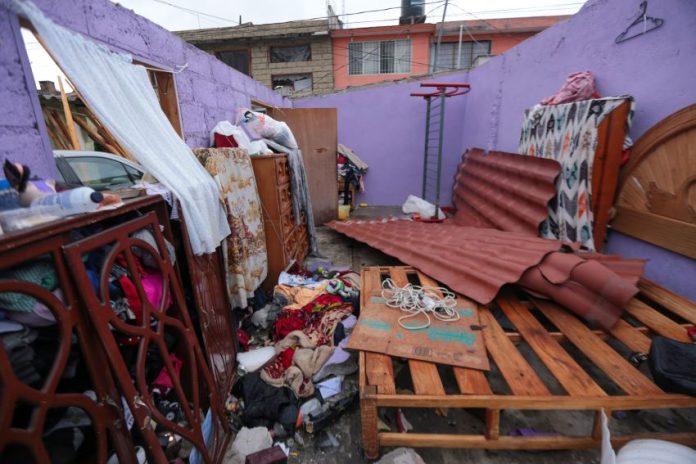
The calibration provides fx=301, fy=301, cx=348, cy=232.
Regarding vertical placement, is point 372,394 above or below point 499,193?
below

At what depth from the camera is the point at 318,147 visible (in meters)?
5.19

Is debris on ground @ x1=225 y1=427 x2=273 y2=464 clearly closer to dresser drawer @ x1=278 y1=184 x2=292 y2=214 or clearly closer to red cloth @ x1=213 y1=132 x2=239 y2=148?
dresser drawer @ x1=278 y1=184 x2=292 y2=214

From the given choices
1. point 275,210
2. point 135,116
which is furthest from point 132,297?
point 275,210

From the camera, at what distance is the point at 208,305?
1818mm

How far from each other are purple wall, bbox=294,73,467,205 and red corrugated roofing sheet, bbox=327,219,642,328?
A: 11.2 ft

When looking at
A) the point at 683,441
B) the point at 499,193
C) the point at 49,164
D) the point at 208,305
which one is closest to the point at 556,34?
the point at 499,193

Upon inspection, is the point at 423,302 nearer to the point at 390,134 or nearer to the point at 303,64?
the point at 390,134

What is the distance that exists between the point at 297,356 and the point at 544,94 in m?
3.76

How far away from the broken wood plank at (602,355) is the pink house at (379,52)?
11708 millimetres

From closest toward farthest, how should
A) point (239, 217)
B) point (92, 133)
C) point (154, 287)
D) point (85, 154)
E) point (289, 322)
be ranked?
point (154, 287), point (239, 217), point (289, 322), point (85, 154), point (92, 133)

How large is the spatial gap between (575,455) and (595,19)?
3.29 metres

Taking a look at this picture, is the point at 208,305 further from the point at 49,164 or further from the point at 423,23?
the point at 423,23

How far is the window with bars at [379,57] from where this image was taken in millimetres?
11867

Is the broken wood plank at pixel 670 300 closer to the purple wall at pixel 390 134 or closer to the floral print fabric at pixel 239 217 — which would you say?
the floral print fabric at pixel 239 217
